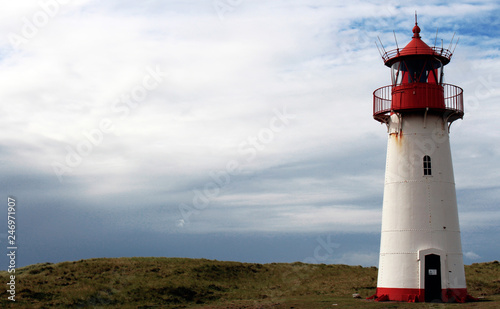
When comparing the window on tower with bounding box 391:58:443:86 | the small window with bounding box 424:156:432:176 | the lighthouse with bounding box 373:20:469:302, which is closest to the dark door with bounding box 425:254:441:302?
the lighthouse with bounding box 373:20:469:302

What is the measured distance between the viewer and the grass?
31.9 meters

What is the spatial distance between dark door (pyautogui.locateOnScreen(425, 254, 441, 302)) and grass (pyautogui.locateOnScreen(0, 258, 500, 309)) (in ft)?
4.38

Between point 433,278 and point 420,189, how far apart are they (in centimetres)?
481

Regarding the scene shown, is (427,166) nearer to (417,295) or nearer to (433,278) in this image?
(433,278)

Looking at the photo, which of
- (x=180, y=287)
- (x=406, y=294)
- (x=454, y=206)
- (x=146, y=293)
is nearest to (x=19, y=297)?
(x=146, y=293)

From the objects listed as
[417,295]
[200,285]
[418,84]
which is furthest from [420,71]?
[200,285]

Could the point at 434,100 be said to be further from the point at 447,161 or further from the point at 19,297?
the point at 19,297

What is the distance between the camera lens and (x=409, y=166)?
2953cm

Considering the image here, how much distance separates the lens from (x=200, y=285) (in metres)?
39.6

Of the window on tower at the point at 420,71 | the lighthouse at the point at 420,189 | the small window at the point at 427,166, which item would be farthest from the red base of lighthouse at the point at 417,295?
the window on tower at the point at 420,71

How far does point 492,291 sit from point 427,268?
481 inches

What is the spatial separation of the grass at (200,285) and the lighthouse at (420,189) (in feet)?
5.73

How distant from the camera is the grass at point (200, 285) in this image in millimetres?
31922

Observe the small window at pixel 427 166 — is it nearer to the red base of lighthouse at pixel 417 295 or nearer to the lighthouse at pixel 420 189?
the lighthouse at pixel 420 189
